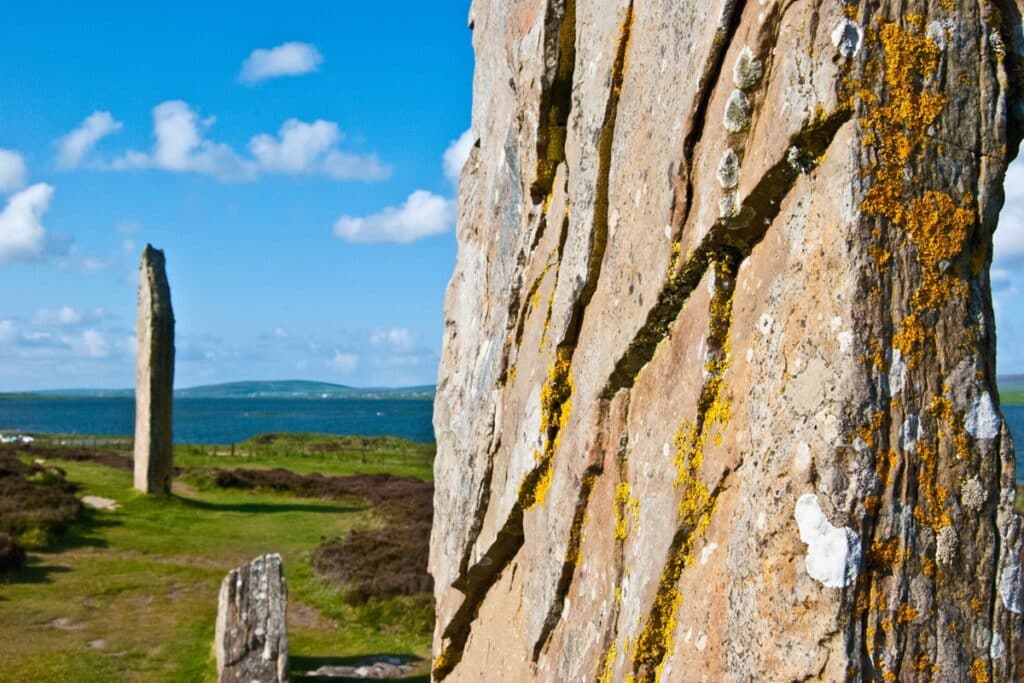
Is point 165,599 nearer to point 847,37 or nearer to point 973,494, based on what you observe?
point 973,494

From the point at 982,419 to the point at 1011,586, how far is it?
53 centimetres

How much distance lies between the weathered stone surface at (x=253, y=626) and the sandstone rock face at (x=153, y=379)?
Result: 38.0 ft

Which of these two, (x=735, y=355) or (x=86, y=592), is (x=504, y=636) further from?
(x=86, y=592)

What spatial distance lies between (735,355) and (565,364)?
51.5 inches

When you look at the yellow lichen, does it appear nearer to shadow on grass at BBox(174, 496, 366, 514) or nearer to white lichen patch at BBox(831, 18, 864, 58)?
white lichen patch at BBox(831, 18, 864, 58)

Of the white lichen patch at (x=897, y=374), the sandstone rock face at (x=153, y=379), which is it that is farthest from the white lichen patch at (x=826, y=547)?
the sandstone rock face at (x=153, y=379)

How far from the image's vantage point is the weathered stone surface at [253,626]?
970cm

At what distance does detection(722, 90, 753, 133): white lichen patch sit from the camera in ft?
10.4

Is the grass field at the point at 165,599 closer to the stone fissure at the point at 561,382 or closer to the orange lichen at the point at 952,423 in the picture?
the stone fissure at the point at 561,382

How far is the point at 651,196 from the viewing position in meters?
3.67

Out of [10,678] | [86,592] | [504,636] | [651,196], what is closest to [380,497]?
[86,592]

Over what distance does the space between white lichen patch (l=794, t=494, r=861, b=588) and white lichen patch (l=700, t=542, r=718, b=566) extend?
0.41m

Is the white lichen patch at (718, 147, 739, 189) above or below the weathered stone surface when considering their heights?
above

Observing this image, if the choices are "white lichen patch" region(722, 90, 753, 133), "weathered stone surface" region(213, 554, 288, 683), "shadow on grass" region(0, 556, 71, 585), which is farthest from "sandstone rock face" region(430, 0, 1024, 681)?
"shadow on grass" region(0, 556, 71, 585)
